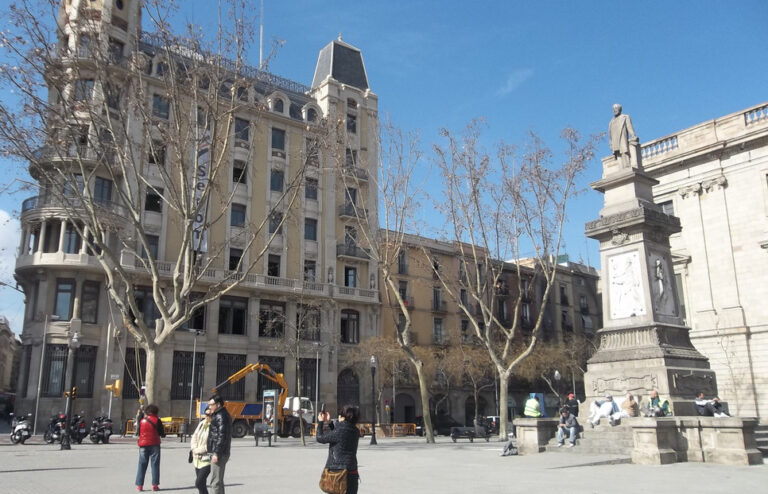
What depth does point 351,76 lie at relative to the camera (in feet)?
172

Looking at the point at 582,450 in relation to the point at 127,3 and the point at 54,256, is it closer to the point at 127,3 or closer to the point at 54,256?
the point at 54,256

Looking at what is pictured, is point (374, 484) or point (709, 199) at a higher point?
point (709, 199)

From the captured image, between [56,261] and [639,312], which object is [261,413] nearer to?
[56,261]

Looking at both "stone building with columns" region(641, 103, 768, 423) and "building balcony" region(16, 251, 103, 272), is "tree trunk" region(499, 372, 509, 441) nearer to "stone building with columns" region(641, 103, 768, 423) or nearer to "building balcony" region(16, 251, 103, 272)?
"stone building with columns" region(641, 103, 768, 423)

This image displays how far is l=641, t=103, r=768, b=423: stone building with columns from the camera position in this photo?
92.4ft

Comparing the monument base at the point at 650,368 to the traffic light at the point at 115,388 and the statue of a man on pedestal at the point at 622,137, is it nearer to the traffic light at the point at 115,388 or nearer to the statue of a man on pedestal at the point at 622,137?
the statue of a man on pedestal at the point at 622,137

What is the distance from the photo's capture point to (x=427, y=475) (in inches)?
490

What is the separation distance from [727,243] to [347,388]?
25.1m

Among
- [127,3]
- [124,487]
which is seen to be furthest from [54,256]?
[124,487]

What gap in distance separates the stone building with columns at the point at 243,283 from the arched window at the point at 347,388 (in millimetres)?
97

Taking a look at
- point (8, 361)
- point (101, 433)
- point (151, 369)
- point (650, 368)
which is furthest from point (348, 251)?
point (8, 361)

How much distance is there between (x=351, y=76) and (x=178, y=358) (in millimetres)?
26721

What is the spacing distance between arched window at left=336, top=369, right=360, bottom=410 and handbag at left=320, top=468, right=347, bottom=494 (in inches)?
1462

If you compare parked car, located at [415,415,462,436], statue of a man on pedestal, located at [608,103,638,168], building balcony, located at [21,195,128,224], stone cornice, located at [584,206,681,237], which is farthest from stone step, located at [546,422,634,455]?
building balcony, located at [21,195,128,224]
